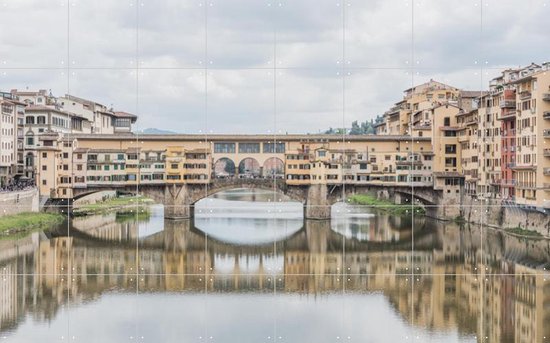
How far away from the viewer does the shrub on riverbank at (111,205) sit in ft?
47.8

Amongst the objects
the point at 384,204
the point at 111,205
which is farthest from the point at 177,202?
the point at 384,204

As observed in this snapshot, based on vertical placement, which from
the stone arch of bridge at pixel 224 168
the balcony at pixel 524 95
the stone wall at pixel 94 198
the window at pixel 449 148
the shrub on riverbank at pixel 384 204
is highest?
the balcony at pixel 524 95

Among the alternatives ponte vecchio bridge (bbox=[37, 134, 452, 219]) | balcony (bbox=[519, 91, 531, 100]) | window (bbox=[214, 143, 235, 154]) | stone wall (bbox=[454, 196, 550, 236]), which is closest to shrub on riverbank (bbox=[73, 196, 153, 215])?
ponte vecchio bridge (bbox=[37, 134, 452, 219])

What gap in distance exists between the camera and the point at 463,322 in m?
7.26

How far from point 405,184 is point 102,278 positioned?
756cm

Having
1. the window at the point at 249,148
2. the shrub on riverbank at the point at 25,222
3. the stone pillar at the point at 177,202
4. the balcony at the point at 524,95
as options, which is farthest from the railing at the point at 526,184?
the shrub on riverbank at the point at 25,222

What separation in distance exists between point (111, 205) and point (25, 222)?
114 inches

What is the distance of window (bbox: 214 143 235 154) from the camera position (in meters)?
14.8

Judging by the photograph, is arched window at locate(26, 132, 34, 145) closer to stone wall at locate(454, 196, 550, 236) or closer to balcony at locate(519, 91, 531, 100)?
stone wall at locate(454, 196, 550, 236)

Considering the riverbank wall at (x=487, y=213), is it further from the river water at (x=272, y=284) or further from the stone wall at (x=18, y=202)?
the stone wall at (x=18, y=202)

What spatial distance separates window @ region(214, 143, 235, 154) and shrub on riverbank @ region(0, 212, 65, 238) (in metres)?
3.01

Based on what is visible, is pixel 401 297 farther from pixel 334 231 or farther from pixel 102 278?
pixel 334 231

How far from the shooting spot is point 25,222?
12508 millimetres

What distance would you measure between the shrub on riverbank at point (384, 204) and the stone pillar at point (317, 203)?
0.87 meters
